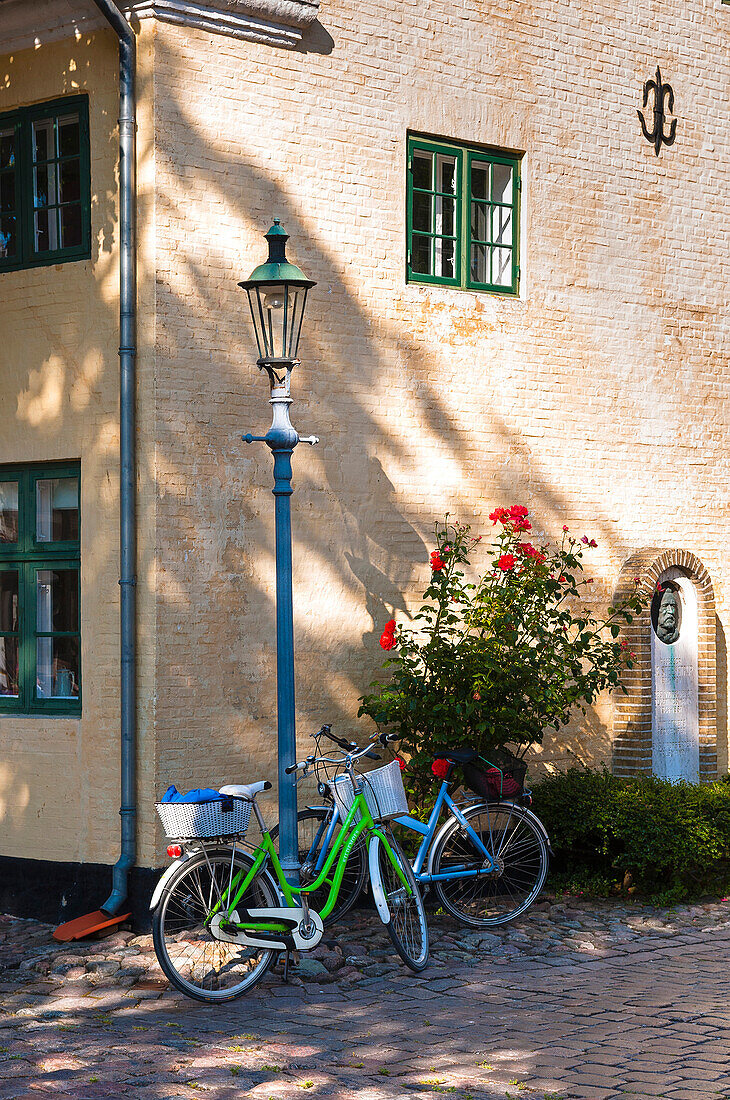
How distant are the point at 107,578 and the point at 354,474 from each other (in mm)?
1797

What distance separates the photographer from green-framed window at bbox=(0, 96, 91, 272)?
8.82 meters

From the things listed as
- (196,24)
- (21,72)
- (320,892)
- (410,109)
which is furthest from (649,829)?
(21,72)

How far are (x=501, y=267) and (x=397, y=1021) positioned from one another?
5.72 metres

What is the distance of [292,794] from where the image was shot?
24.4 ft

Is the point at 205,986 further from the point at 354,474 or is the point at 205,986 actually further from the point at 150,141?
the point at 150,141

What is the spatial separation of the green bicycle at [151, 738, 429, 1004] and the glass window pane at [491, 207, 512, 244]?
445cm

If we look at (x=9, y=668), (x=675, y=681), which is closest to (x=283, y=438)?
(x=9, y=668)

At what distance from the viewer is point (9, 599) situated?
9219 mm

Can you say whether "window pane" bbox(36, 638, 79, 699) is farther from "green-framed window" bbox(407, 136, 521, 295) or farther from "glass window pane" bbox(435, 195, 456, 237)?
"glass window pane" bbox(435, 195, 456, 237)

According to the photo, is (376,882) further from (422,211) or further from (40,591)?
(422,211)

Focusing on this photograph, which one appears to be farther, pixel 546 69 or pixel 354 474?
pixel 546 69

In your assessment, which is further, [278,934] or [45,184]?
[45,184]

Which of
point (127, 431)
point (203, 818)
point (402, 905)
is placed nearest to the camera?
point (203, 818)

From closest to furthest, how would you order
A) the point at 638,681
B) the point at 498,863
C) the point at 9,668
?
the point at 498,863 < the point at 9,668 < the point at 638,681
